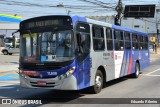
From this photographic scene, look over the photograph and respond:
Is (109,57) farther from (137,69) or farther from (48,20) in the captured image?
(137,69)

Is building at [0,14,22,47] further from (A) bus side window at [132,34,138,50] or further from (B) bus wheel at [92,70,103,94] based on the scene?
(B) bus wheel at [92,70,103,94]

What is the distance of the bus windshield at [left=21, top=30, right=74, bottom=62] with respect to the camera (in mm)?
10977

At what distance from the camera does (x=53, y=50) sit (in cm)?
1105

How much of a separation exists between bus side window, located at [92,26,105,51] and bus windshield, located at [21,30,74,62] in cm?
180

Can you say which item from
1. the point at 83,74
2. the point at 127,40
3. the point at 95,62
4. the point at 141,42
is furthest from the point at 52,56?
the point at 141,42

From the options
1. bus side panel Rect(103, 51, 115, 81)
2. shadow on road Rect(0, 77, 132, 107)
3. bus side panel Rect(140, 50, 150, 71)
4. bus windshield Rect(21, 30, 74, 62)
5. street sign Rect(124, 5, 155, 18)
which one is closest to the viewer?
bus windshield Rect(21, 30, 74, 62)

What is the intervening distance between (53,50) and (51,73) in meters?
0.75

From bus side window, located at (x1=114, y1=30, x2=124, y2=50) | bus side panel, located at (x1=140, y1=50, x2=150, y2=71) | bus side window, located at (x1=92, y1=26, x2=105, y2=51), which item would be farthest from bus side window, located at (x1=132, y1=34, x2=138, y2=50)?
bus side window, located at (x1=92, y1=26, x2=105, y2=51)

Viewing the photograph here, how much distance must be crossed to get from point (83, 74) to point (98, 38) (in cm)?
204

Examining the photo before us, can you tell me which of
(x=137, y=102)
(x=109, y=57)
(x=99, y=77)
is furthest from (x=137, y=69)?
(x=137, y=102)

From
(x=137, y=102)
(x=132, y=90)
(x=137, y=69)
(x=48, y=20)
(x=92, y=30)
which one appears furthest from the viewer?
(x=137, y=69)

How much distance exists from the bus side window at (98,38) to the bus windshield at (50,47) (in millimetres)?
1797

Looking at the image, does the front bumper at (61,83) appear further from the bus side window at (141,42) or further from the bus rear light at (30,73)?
the bus side window at (141,42)

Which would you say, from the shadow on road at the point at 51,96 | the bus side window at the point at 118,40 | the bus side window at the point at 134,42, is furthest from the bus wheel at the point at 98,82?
the bus side window at the point at 134,42
